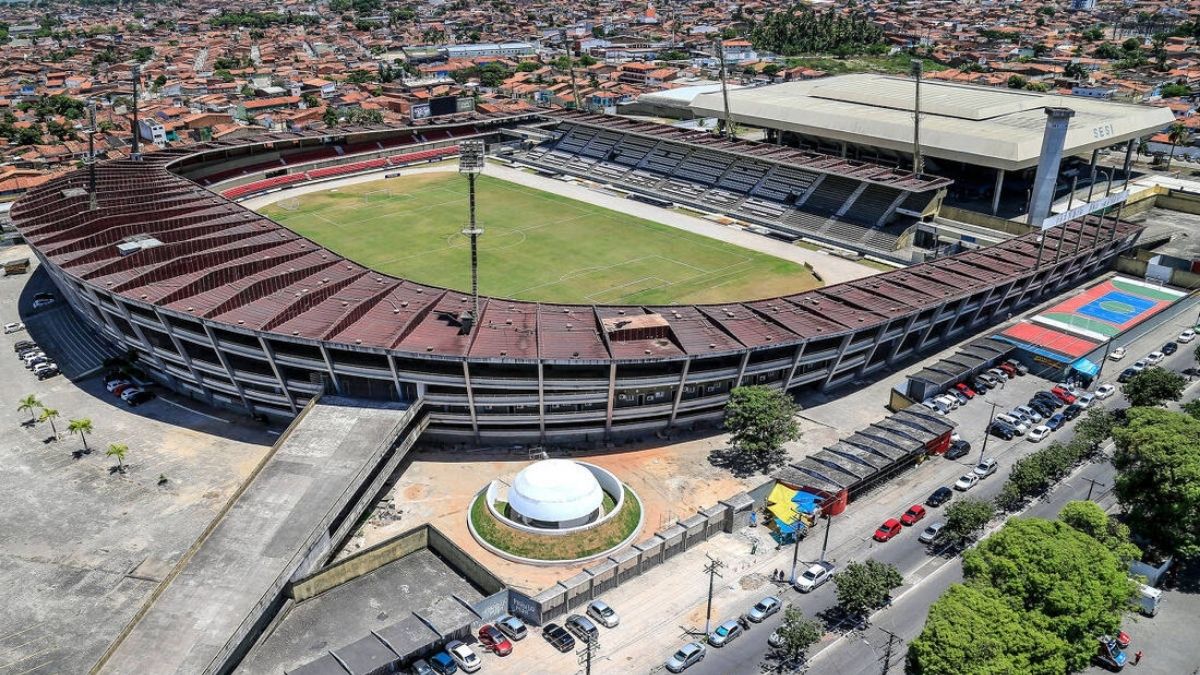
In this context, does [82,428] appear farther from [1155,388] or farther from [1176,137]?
[1176,137]

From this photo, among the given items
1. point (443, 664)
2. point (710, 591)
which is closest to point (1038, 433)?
point (710, 591)

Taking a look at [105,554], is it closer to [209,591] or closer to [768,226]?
[209,591]

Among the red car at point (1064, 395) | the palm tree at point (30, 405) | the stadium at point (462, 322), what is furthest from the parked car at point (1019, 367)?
the palm tree at point (30, 405)

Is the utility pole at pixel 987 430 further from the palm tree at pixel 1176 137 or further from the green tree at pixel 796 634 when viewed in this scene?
the palm tree at pixel 1176 137

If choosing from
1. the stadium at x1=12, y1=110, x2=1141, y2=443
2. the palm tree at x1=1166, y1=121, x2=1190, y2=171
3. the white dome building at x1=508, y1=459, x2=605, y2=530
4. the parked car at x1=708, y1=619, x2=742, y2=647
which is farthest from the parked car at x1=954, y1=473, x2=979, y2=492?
the palm tree at x1=1166, y1=121, x2=1190, y2=171

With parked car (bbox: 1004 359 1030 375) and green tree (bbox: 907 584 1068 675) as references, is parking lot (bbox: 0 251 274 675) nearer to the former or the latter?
green tree (bbox: 907 584 1068 675)

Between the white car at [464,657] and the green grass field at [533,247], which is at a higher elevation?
the white car at [464,657]
